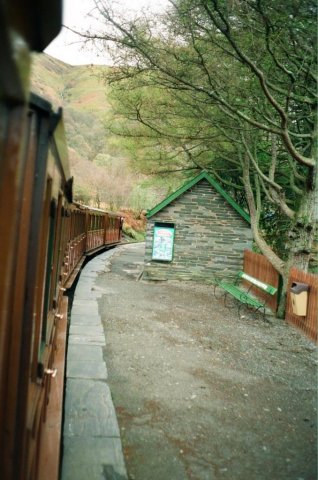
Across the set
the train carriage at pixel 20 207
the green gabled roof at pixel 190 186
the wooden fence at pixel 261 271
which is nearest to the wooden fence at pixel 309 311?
the wooden fence at pixel 261 271

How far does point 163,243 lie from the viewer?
15047 millimetres

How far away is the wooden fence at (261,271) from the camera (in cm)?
1135

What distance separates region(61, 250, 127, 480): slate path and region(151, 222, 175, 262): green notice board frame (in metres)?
7.26

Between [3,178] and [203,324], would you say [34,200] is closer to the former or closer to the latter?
[3,178]

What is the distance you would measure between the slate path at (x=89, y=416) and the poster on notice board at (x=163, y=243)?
23.8 feet

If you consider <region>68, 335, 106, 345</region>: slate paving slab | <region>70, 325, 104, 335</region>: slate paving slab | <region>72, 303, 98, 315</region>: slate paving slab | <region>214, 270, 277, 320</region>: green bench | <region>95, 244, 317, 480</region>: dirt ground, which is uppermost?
<region>214, 270, 277, 320</region>: green bench

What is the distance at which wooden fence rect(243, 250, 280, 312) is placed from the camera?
11.4 m

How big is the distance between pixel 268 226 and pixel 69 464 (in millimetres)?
Result: 15183

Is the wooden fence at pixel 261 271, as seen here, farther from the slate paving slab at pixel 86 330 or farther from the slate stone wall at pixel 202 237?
the slate paving slab at pixel 86 330

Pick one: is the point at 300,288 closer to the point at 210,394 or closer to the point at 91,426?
the point at 210,394

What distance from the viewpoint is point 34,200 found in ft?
5.59

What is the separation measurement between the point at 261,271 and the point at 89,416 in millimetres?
9231

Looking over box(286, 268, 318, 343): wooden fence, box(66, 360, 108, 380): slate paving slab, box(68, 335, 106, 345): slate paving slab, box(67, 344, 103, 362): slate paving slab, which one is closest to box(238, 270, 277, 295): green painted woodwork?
box(286, 268, 318, 343): wooden fence

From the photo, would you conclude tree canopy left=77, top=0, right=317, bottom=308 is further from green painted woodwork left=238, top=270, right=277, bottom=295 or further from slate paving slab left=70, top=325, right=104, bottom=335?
slate paving slab left=70, top=325, right=104, bottom=335
